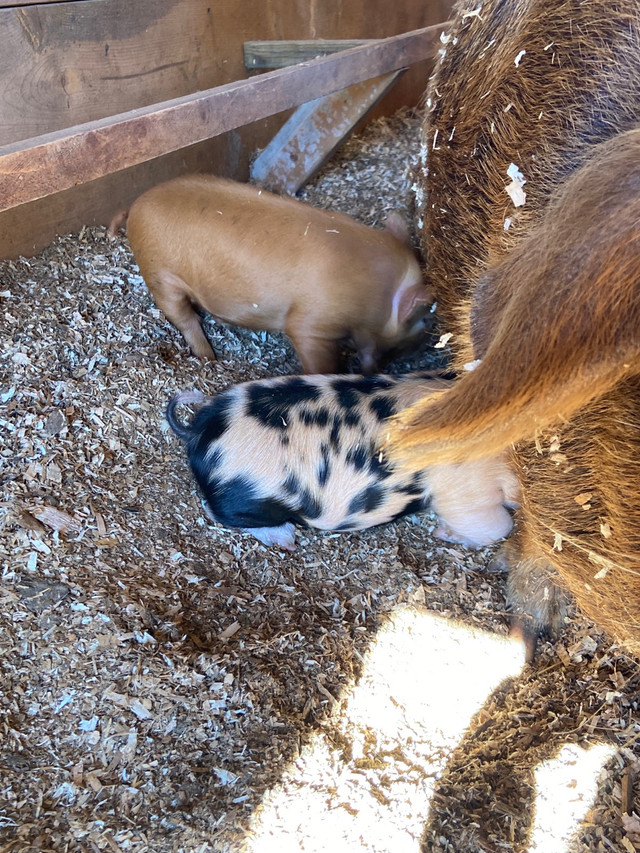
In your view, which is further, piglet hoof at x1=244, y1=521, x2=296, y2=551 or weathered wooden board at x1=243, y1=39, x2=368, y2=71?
weathered wooden board at x1=243, y1=39, x2=368, y2=71

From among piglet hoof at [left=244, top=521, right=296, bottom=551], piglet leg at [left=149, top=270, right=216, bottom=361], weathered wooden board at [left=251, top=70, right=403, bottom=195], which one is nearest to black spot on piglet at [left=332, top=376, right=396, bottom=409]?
piglet hoof at [left=244, top=521, right=296, bottom=551]

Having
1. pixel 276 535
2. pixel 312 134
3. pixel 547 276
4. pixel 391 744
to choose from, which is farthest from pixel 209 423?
pixel 312 134

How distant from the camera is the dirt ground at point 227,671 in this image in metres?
1.06

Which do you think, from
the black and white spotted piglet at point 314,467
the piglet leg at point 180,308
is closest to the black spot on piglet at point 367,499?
the black and white spotted piglet at point 314,467

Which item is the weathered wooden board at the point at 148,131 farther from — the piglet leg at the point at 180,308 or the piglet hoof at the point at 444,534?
the piglet hoof at the point at 444,534

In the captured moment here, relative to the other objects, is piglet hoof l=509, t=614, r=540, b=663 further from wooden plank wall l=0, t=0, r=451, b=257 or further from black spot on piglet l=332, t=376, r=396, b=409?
wooden plank wall l=0, t=0, r=451, b=257

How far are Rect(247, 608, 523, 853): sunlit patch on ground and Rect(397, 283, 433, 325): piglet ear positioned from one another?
2.57 ft

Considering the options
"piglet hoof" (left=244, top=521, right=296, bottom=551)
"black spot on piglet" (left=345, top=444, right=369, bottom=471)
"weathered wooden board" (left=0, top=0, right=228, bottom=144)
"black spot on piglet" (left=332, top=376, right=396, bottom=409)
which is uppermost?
"weathered wooden board" (left=0, top=0, right=228, bottom=144)

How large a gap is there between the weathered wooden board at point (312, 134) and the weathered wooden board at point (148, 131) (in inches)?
22.9

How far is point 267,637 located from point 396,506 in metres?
0.42

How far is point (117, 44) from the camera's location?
5.74ft

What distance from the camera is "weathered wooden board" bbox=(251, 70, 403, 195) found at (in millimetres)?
2254

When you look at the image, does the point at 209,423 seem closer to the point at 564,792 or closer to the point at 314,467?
the point at 314,467

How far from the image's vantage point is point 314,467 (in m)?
1.46
